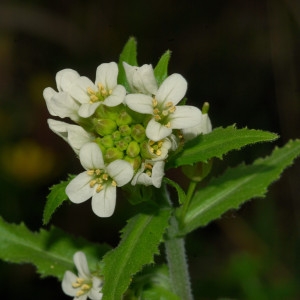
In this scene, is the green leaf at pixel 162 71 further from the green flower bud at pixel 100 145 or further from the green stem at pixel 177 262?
the green stem at pixel 177 262

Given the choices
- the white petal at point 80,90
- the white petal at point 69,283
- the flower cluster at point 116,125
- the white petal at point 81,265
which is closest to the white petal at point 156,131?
the flower cluster at point 116,125

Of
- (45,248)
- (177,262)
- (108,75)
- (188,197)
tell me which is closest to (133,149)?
(108,75)

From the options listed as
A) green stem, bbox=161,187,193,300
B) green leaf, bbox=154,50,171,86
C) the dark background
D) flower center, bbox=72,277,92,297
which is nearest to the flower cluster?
green leaf, bbox=154,50,171,86

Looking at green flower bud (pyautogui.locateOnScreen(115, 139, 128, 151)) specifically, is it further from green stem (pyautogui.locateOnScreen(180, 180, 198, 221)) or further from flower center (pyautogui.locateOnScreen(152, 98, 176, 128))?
green stem (pyautogui.locateOnScreen(180, 180, 198, 221))

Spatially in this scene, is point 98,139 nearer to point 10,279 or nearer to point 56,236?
point 56,236

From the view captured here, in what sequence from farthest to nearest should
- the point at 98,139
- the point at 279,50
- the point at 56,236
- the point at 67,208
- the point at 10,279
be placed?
1. the point at 279,50
2. the point at 67,208
3. the point at 10,279
4. the point at 56,236
5. the point at 98,139

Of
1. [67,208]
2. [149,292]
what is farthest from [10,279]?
[149,292]
